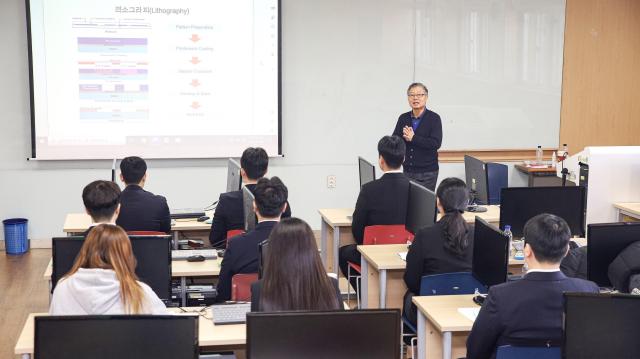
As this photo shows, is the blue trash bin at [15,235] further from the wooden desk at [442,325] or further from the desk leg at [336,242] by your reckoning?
the wooden desk at [442,325]

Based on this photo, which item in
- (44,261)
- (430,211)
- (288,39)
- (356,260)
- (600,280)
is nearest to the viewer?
(600,280)

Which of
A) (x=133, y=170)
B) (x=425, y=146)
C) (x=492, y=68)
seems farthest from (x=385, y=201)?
(x=492, y=68)

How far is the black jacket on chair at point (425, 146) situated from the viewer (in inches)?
283

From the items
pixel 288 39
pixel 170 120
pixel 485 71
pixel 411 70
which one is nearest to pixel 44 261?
pixel 170 120

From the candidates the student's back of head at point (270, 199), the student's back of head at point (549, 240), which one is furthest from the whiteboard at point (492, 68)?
the student's back of head at point (549, 240)

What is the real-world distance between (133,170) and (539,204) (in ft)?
9.21

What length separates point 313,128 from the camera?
841 centimetres

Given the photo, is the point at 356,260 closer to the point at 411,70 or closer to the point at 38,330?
the point at 411,70

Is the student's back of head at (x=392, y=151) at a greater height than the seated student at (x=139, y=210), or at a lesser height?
greater

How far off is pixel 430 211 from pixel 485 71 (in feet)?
12.7

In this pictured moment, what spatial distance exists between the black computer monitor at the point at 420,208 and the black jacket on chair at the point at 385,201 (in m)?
0.05

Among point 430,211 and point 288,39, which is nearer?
point 430,211

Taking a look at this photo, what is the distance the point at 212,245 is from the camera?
219 inches

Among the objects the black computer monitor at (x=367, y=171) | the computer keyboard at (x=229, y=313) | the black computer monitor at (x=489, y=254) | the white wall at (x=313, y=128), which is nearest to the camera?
the computer keyboard at (x=229, y=313)
